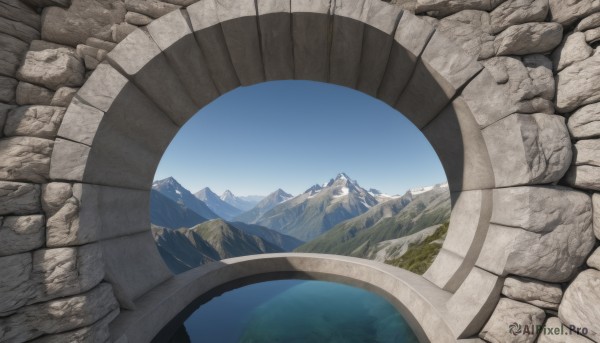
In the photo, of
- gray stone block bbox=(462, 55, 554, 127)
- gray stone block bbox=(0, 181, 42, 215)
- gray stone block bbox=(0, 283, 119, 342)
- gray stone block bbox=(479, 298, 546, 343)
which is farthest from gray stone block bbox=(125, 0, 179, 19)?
gray stone block bbox=(479, 298, 546, 343)

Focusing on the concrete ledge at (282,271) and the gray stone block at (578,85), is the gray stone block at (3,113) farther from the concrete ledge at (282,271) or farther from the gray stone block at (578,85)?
the gray stone block at (578,85)

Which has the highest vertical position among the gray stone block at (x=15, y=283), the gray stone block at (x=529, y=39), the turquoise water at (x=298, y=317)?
the gray stone block at (x=529, y=39)

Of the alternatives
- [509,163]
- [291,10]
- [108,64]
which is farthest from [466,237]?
[108,64]

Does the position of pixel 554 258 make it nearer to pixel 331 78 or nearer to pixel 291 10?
pixel 331 78

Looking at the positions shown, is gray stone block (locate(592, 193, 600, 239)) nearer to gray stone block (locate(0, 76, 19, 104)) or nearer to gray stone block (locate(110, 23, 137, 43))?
gray stone block (locate(110, 23, 137, 43))

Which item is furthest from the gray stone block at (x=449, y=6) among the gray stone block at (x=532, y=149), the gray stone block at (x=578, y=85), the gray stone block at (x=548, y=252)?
the gray stone block at (x=548, y=252)

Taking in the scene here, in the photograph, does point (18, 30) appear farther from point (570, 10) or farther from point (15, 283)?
point (570, 10)
